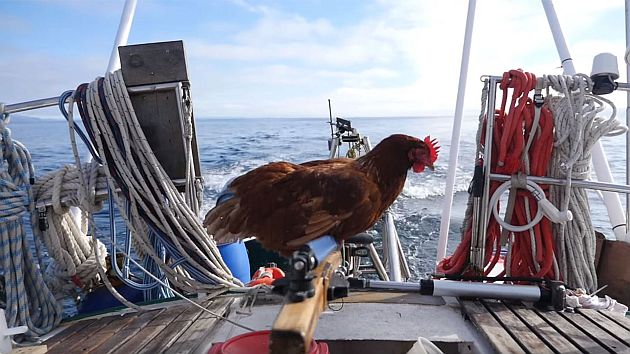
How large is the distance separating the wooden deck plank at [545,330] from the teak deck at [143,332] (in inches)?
60.2

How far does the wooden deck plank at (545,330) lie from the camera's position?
1.93 m

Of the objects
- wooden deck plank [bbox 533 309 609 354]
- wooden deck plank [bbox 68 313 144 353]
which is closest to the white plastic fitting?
wooden deck plank [bbox 533 309 609 354]

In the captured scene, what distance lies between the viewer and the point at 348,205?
2285 mm

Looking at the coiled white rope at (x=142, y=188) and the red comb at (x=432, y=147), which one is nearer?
the coiled white rope at (x=142, y=188)

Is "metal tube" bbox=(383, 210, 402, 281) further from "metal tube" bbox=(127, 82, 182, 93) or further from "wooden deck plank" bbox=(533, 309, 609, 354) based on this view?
"metal tube" bbox=(127, 82, 182, 93)

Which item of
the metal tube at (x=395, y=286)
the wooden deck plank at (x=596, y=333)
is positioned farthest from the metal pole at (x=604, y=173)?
the metal tube at (x=395, y=286)

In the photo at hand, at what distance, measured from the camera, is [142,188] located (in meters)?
2.41

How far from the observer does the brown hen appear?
2.27 m

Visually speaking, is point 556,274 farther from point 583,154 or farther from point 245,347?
point 245,347

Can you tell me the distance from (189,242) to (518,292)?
1769 millimetres

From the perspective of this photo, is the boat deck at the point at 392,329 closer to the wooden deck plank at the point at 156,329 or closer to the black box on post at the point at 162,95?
the wooden deck plank at the point at 156,329

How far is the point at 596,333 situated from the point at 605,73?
1.53 m

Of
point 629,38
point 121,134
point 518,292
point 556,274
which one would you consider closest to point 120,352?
point 121,134

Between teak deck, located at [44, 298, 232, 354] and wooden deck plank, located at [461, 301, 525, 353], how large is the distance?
1.28 meters
